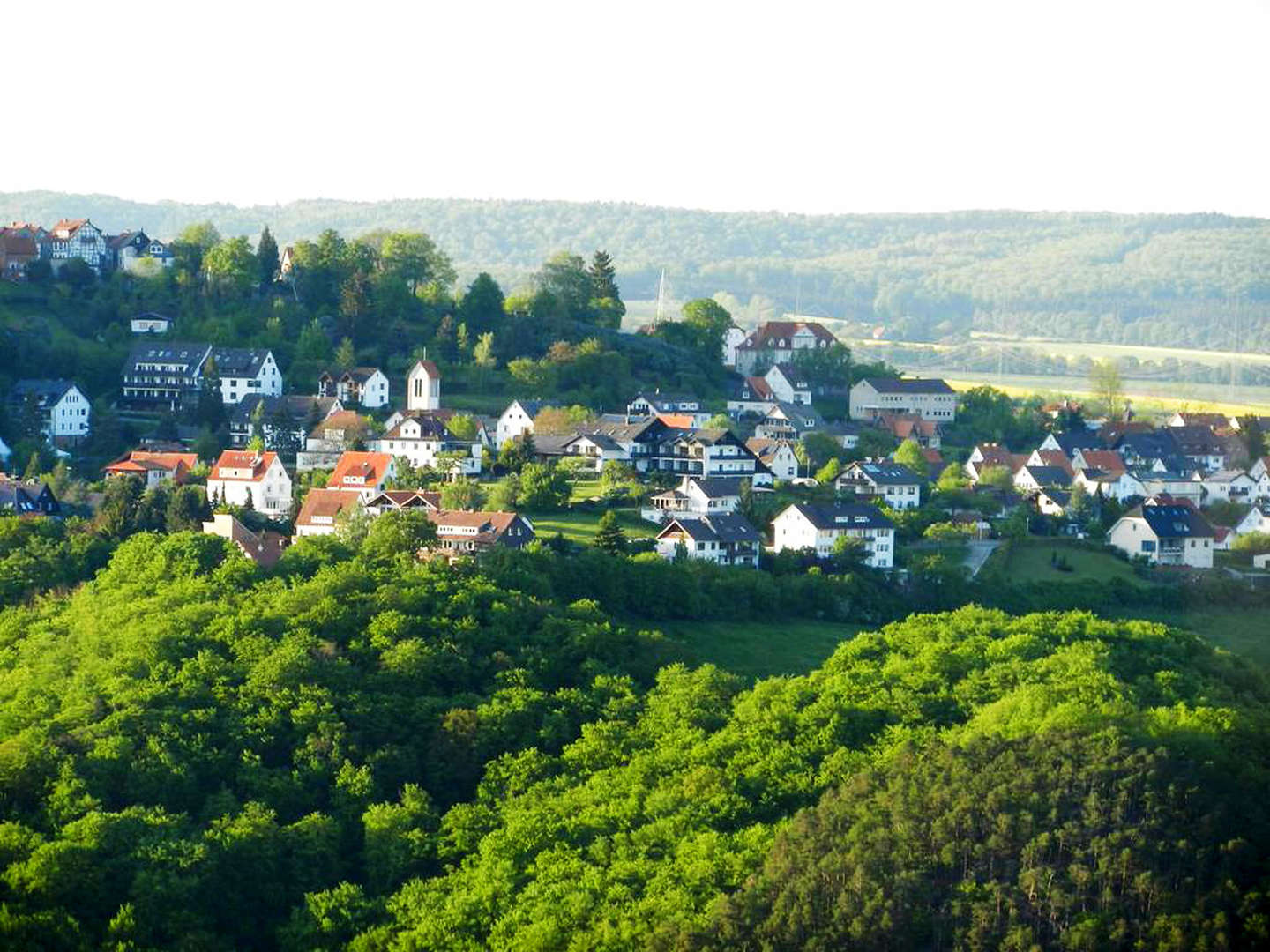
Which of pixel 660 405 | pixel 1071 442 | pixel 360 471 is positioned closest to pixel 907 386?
pixel 1071 442

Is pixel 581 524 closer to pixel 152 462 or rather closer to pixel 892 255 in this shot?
pixel 152 462

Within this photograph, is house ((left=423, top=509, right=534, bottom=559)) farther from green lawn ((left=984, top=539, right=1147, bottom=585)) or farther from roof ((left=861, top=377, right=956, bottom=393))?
roof ((left=861, top=377, right=956, bottom=393))

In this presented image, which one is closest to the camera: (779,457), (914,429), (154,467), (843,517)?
(843,517)

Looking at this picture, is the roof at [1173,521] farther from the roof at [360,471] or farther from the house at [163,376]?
the house at [163,376]

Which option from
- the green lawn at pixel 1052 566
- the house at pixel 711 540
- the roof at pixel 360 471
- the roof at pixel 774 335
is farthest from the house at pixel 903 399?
the roof at pixel 360 471

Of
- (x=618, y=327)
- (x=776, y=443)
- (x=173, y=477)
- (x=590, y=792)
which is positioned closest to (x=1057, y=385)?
(x=618, y=327)

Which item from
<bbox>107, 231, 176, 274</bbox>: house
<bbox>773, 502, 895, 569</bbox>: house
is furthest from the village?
<bbox>107, 231, 176, 274</bbox>: house

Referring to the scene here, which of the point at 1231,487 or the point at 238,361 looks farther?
the point at 1231,487
